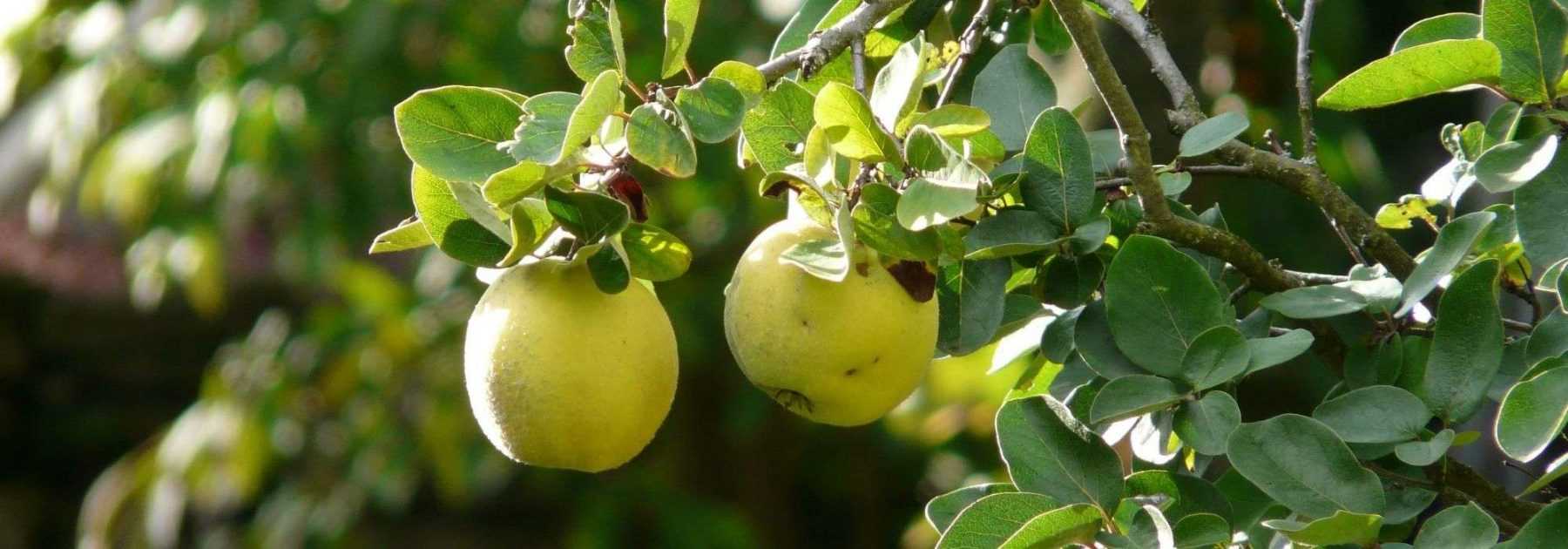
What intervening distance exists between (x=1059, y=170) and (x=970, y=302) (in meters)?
0.08

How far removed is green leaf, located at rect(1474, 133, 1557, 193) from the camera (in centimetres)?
68

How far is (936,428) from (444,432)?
0.92 metres

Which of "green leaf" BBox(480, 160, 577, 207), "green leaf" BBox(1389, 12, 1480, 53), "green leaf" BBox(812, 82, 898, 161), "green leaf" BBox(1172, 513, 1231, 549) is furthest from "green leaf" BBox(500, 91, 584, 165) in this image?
"green leaf" BBox(1389, 12, 1480, 53)

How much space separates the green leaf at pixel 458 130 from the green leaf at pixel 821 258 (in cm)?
14

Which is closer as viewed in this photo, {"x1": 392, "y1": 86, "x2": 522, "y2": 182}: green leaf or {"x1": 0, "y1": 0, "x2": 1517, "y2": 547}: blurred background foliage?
{"x1": 392, "y1": 86, "x2": 522, "y2": 182}: green leaf

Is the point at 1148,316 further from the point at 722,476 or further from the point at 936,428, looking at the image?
the point at 722,476

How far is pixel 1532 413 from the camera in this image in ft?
2.06

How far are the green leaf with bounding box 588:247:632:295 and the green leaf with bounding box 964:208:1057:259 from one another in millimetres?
167

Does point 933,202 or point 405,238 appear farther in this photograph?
point 405,238

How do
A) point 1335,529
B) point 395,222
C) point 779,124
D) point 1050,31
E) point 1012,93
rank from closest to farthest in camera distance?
1. point 1335,529
2. point 779,124
3. point 1012,93
4. point 1050,31
5. point 395,222

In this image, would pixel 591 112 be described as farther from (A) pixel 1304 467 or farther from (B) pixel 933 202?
(A) pixel 1304 467

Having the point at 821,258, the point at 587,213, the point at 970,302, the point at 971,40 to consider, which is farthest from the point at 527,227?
the point at 971,40

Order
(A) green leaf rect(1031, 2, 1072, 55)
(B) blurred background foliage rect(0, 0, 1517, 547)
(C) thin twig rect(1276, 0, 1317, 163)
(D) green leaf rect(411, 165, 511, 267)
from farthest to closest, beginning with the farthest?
(B) blurred background foliage rect(0, 0, 1517, 547)
(A) green leaf rect(1031, 2, 1072, 55)
(C) thin twig rect(1276, 0, 1317, 163)
(D) green leaf rect(411, 165, 511, 267)

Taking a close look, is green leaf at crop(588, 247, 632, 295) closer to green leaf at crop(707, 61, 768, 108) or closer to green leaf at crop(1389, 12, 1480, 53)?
green leaf at crop(707, 61, 768, 108)
